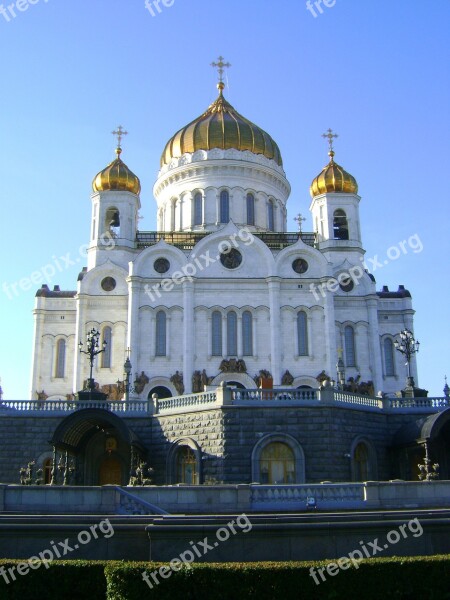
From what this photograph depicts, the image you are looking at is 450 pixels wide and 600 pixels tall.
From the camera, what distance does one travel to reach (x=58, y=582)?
1252 cm

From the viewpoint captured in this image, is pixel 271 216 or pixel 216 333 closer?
pixel 216 333

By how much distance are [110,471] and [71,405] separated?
135 inches

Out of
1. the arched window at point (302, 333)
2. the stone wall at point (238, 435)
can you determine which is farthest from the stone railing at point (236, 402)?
the arched window at point (302, 333)

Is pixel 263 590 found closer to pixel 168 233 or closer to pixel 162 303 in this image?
pixel 162 303

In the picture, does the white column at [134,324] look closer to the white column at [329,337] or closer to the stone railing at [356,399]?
the white column at [329,337]

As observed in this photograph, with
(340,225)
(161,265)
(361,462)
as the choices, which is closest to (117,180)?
(161,265)

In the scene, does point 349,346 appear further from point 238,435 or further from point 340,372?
point 238,435

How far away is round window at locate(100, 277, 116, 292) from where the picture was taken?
45.9 metres

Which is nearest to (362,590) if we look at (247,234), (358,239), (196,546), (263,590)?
(263,590)

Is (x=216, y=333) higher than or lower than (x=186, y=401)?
higher

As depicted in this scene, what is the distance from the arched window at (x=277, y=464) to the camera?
28.3m

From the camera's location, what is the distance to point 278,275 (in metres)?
44.9

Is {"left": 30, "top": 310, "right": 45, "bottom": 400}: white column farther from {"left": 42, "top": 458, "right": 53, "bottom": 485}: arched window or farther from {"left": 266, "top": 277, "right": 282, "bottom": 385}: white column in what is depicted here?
{"left": 266, "top": 277, "right": 282, "bottom": 385}: white column

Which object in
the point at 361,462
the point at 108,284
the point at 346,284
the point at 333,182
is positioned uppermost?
the point at 333,182
